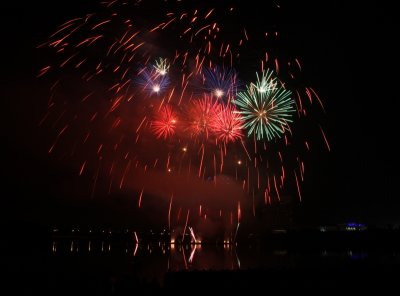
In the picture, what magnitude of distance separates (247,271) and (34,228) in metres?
66.1

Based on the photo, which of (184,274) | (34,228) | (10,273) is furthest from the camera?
(34,228)

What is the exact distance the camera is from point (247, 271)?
12609mm

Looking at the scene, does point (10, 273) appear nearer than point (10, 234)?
Yes

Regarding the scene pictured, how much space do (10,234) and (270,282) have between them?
5498cm

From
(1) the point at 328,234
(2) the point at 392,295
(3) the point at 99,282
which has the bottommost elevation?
(2) the point at 392,295

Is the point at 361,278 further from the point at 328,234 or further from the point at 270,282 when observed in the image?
the point at 328,234

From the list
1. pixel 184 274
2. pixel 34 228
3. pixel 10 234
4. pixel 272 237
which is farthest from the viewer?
pixel 272 237

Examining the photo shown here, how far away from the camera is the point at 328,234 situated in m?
72.8

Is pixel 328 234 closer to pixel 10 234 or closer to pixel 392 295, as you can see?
pixel 10 234

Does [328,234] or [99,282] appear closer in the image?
[99,282]

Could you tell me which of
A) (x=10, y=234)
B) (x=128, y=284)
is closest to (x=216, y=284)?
(x=128, y=284)

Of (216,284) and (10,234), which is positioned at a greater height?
(10,234)

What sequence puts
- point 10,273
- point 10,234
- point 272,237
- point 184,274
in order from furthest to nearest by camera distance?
point 272,237 → point 10,234 → point 10,273 → point 184,274

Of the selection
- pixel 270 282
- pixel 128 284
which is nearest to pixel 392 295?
pixel 270 282
